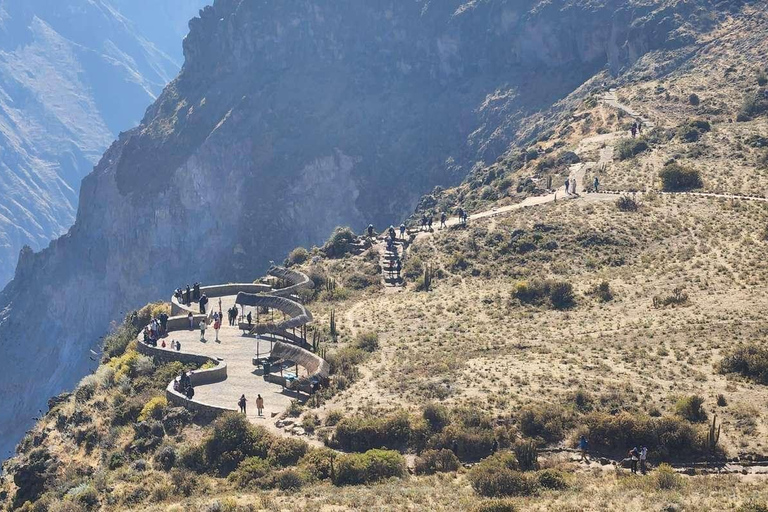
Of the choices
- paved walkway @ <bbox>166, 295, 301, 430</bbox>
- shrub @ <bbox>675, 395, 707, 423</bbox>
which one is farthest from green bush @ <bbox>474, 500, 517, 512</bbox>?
paved walkway @ <bbox>166, 295, 301, 430</bbox>

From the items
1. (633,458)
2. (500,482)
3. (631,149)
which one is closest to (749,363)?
(633,458)

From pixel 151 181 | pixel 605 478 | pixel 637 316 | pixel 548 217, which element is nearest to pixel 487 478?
pixel 605 478

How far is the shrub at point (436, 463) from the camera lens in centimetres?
3030

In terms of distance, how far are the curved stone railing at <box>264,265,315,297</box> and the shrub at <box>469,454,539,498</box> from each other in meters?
27.7

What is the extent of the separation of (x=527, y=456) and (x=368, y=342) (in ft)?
48.8

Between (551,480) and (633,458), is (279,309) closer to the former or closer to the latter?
(551,480)

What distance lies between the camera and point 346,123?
145000 mm

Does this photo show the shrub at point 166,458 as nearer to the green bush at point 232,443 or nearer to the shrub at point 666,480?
the green bush at point 232,443

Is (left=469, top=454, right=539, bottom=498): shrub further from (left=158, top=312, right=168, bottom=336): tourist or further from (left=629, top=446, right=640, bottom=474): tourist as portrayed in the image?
(left=158, top=312, right=168, bottom=336): tourist

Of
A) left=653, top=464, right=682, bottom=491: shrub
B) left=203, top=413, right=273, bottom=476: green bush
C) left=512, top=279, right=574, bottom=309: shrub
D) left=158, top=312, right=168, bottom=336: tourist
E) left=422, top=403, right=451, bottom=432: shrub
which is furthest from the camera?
left=158, top=312, right=168, bottom=336: tourist

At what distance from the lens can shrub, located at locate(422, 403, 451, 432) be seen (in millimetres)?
32625

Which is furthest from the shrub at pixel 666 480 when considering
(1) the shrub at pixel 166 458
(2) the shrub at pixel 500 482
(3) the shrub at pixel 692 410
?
(1) the shrub at pixel 166 458

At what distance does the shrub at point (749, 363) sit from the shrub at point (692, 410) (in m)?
3.91

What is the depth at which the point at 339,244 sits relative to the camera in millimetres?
66062
